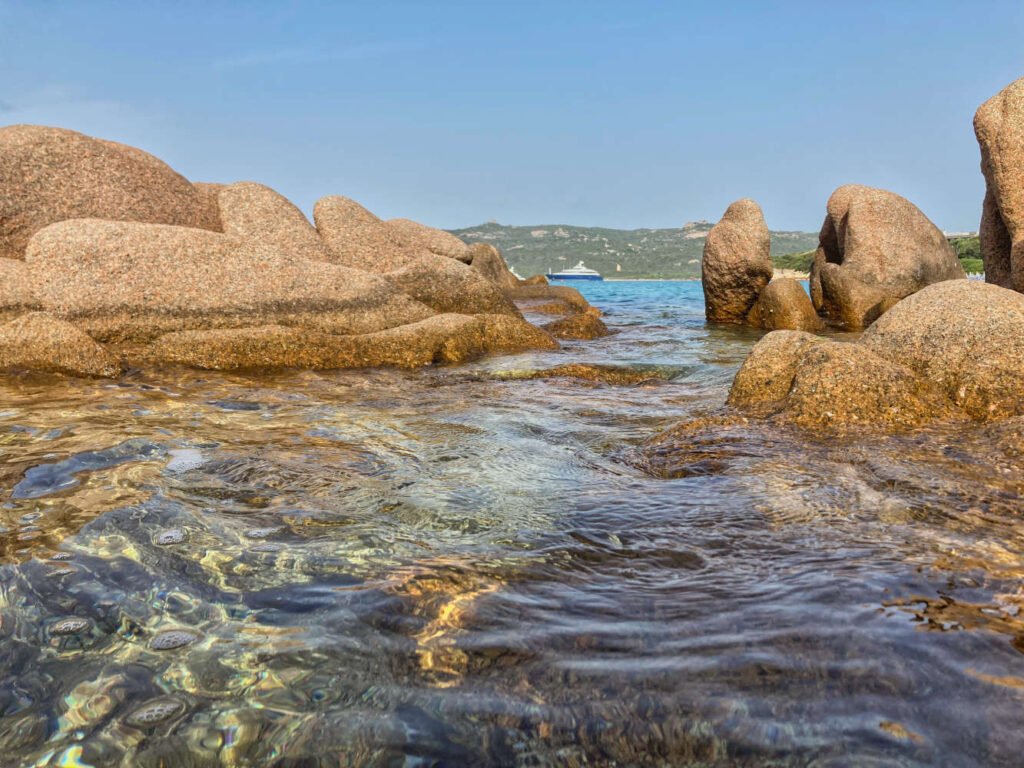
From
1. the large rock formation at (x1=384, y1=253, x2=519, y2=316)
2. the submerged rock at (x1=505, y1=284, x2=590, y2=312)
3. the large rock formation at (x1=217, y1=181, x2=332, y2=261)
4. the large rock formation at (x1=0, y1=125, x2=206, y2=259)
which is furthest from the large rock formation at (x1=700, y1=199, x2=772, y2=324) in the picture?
the large rock formation at (x1=0, y1=125, x2=206, y2=259)

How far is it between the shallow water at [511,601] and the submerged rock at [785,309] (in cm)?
1223

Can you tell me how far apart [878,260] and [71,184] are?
15.8 metres

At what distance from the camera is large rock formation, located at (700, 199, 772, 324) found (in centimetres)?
1791

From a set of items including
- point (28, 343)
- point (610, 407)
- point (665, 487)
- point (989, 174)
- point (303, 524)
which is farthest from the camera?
point (989, 174)

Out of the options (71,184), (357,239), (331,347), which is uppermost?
(71,184)

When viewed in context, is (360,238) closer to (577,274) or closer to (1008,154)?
(1008,154)

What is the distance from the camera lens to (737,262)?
17969mm

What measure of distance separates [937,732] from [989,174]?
1288 centimetres

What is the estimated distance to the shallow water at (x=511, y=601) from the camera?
6.23 ft

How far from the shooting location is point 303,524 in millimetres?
3375

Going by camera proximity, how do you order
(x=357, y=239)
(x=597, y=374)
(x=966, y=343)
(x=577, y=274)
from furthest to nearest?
1. (x=577, y=274)
2. (x=357, y=239)
3. (x=597, y=374)
4. (x=966, y=343)

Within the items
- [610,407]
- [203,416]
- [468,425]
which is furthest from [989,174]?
[203,416]

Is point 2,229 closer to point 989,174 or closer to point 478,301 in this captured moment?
point 478,301

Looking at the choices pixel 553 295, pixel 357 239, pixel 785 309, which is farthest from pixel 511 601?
pixel 553 295
